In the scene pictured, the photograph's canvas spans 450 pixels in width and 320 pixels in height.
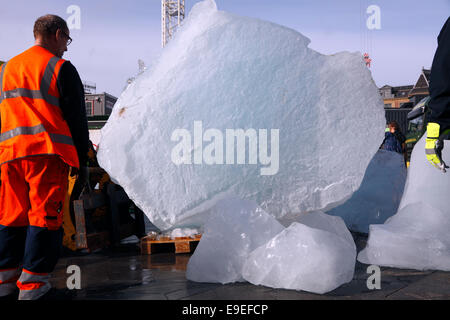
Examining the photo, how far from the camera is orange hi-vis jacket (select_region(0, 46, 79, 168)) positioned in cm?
235

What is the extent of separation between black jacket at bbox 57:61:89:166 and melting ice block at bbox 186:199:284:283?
1101mm

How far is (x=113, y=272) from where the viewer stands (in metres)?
3.22

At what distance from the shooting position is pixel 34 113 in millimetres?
2387

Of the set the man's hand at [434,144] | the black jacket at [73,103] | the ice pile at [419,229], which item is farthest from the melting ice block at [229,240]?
the man's hand at [434,144]

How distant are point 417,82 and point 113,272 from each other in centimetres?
4657

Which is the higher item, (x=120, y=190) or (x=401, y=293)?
(x=120, y=190)

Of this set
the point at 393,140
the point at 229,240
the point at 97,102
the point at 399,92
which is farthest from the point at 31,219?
the point at 399,92

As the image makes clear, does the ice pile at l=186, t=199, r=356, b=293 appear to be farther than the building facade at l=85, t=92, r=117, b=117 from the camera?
No

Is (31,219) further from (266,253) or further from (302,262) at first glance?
(302,262)

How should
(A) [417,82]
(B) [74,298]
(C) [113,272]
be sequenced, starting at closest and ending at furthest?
(B) [74,298], (C) [113,272], (A) [417,82]

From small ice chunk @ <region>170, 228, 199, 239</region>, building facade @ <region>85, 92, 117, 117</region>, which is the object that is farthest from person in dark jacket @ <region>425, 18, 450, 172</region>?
building facade @ <region>85, 92, 117, 117</region>

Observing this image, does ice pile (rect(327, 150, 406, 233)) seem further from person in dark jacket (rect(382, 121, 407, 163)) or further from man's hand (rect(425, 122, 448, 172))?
person in dark jacket (rect(382, 121, 407, 163))
